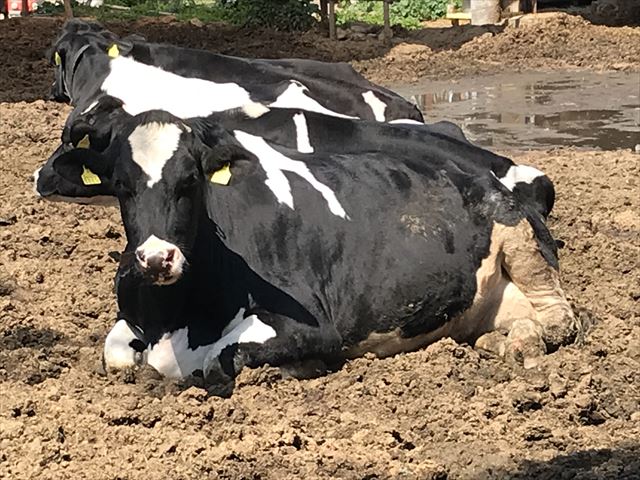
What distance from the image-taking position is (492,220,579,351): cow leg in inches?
229

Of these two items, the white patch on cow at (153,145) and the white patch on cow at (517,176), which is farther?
the white patch on cow at (517,176)

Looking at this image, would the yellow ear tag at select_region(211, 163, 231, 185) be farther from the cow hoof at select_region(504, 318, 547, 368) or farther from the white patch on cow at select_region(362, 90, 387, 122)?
the white patch on cow at select_region(362, 90, 387, 122)

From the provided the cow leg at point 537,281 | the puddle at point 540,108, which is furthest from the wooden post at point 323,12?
the cow leg at point 537,281

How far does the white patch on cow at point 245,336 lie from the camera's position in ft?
17.2

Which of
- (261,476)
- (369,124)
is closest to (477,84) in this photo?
(369,124)

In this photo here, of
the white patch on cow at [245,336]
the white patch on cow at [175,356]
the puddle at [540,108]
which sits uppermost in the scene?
the white patch on cow at [245,336]

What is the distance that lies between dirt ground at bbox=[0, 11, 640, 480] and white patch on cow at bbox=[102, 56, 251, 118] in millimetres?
1359

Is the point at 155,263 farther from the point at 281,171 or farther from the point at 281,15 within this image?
the point at 281,15

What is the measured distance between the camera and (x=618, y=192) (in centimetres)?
898

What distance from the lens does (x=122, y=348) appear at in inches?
213

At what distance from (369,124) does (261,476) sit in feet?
10.4

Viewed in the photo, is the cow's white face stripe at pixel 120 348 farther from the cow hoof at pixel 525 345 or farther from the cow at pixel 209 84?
the cow at pixel 209 84

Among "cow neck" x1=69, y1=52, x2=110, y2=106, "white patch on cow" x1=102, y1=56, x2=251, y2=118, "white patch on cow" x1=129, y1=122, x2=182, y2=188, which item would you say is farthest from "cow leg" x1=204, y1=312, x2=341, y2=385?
"cow neck" x1=69, y1=52, x2=110, y2=106

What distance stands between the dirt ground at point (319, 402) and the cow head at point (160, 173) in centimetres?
70
